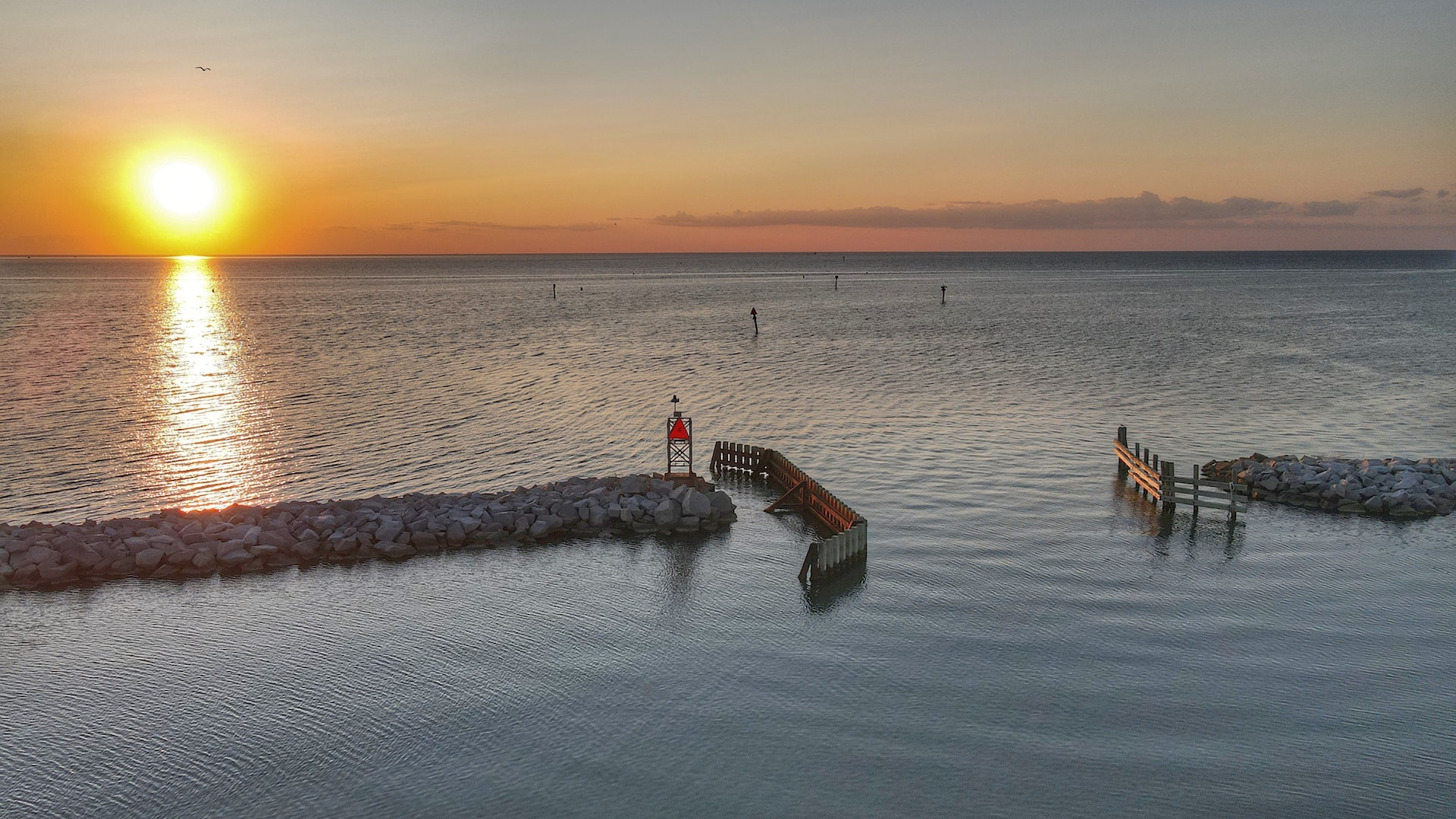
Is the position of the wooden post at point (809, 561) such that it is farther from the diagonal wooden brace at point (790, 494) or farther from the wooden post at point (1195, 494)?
the wooden post at point (1195, 494)

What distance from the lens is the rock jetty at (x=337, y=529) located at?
2350 centimetres

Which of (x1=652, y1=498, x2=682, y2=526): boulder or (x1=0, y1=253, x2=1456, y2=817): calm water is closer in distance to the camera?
(x1=0, y1=253, x2=1456, y2=817): calm water

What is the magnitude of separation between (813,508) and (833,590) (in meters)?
6.77

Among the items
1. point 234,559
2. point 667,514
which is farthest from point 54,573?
point 667,514

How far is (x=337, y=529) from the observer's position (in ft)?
83.3

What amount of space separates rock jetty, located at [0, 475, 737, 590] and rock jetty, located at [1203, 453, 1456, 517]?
1726cm

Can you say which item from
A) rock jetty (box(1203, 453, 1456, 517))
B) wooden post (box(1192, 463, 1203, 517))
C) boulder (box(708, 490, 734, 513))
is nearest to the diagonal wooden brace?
boulder (box(708, 490, 734, 513))

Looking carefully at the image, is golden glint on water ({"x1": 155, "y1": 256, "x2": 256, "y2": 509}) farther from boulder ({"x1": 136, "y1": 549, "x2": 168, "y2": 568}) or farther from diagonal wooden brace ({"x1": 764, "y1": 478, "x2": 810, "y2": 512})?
diagonal wooden brace ({"x1": 764, "y1": 478, "x2": 810, "y2": 512})

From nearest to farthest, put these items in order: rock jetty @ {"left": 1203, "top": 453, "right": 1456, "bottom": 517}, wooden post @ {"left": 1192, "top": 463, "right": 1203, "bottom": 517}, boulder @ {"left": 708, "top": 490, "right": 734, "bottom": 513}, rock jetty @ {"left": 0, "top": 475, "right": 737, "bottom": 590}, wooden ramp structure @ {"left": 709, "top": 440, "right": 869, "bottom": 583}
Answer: wooden ramp structure @ {"left": 709, "top": 440, "right": 869, "bottom": 583}, rock jetty @ {"left": 0, "top": 475, "right": 737, "bottom": 590}, boulder @ {"left": 708, "top": 490, "right": 734, "bottom": 513}, rock jetty @ {"left": 1203, "top": 453, "right": 1456, "bottom": 517}, wooden post @ {"left": 1192, "top": 463, "right": 1203, "bottom": 517}

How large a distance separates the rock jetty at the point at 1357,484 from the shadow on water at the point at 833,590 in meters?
14.6

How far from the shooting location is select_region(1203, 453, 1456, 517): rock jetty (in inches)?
1107

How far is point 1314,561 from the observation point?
79.7 feet

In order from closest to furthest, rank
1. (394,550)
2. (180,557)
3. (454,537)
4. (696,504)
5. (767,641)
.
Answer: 1. (767,641)
2. (180,557)
3. (394,550)
4. (454,537)
5. (696,504)

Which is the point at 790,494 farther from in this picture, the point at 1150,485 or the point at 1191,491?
the point at 1191,491
